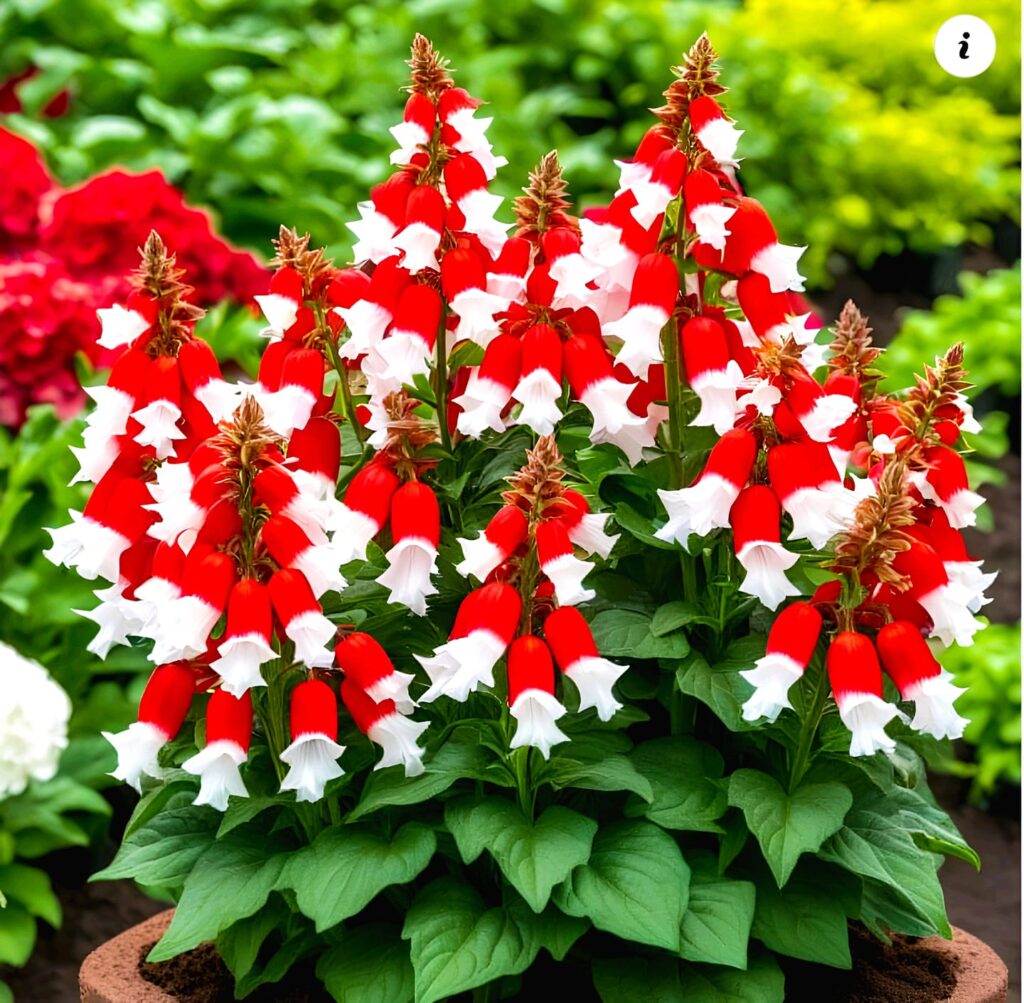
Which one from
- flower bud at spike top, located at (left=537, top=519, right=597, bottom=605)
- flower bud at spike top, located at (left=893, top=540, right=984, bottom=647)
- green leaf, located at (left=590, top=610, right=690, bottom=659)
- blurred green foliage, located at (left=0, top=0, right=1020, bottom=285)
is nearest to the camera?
flower bud at spike top, located at (left=537, top=519, right=597, bottom=605)

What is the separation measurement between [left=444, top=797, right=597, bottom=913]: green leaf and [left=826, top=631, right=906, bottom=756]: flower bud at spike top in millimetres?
322

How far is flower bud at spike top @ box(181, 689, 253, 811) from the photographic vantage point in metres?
1.73

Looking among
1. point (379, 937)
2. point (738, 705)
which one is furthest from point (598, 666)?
point (379, 937)

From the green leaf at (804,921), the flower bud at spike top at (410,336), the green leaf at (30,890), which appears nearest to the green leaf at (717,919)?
the green leaf at (804,921)

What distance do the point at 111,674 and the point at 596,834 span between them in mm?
2291

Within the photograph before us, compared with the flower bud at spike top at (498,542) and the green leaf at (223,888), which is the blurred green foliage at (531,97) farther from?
the flower bud at spike top at (498,542)

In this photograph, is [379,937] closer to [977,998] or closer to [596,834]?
[596,834]

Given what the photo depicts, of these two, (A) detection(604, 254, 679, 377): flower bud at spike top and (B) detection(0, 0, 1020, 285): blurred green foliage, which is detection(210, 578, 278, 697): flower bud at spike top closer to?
(A) detection(604, 254, 679, 377): flower bud at spike top

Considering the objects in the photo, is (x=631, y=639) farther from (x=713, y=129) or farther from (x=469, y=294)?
(x=713, y=129)

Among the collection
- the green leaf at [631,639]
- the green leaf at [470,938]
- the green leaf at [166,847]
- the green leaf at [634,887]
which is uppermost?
the green leaf at [631,639]

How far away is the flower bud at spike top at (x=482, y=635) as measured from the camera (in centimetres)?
164

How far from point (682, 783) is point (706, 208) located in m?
0.70

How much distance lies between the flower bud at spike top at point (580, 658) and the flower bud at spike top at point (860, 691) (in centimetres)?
24

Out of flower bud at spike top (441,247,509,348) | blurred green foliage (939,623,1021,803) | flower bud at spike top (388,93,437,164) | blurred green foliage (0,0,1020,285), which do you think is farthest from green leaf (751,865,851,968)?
blurred green foliage (0,0,1020,285)
